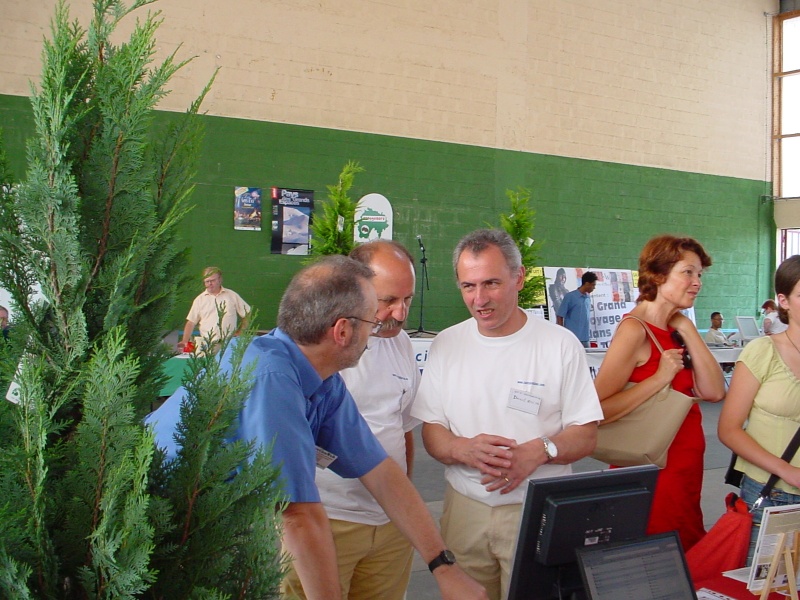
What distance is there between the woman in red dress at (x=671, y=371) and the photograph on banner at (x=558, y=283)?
334 inches

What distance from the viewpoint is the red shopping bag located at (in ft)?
7.70

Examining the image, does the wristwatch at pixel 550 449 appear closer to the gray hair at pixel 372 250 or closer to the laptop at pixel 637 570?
the laptop at pixel 637 570

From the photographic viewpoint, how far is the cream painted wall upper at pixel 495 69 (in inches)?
379

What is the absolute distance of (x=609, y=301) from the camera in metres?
12.0

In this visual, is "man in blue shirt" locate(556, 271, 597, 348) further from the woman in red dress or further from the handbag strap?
the handbag strap

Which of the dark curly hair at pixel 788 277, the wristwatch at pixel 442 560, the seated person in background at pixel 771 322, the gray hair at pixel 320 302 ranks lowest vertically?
the wristwatch at pixel 442 560

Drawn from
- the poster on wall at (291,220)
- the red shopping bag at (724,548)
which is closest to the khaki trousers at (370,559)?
the red shopping bag at (724,548)

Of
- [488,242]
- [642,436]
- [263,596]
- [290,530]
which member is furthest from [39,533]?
[642,436]

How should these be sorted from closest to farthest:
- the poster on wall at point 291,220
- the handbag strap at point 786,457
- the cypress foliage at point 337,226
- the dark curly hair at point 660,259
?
the handbag strap at point 786,457
the dark curly hair at point 660,259
the cypress foliage at point 337,226
the poster on wall at point 291,220

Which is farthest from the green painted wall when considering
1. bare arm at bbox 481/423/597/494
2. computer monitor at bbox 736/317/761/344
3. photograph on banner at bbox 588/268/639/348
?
bare arm at bbox 481/423/597/494

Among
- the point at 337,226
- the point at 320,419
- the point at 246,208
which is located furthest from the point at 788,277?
the point at 246,208

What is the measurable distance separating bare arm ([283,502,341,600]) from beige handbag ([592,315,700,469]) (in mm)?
1415

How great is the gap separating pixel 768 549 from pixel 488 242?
114 centimetres

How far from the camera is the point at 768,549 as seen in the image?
203cm
